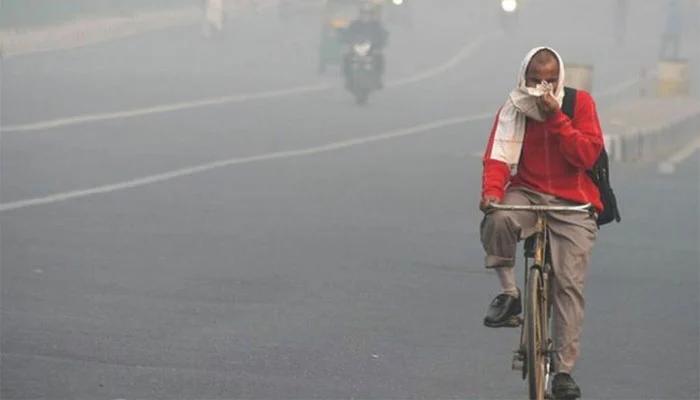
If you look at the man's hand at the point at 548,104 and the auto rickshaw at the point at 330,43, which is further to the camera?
the auto rickshaw at the point at 330,43

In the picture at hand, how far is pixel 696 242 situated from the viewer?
55.3 feet

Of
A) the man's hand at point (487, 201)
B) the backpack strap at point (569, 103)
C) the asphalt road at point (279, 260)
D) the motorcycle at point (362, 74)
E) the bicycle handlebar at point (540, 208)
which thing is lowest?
the motorcycle at point (362, 74)

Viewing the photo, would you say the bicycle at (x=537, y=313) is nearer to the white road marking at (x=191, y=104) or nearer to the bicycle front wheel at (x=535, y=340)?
the bicycle front wheel at (x=535, y=340)

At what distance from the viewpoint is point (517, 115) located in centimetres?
825

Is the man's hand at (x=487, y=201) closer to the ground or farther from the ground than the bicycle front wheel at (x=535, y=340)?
farther from the ground

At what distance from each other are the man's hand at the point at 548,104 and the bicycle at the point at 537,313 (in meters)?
0.39

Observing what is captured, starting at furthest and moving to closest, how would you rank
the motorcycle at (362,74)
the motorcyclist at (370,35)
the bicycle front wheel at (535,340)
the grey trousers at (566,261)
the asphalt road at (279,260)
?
the motorcyclist at (370,35), the motorcycle at (362,74), the asphalt road at (279,260), the grey trousers at (566,261), the bicycle front wheel at (535,340)

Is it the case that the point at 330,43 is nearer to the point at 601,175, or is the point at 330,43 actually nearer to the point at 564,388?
the point at 601,175

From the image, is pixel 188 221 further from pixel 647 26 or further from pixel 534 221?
pixel 647 26

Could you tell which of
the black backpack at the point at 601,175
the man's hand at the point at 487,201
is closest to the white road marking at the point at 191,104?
the black backpack at the point at 601,175

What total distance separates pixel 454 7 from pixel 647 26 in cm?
685

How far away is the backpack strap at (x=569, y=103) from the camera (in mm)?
8312

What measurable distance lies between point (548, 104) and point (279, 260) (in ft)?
20.3

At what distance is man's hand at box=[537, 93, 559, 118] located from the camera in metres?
8.05
